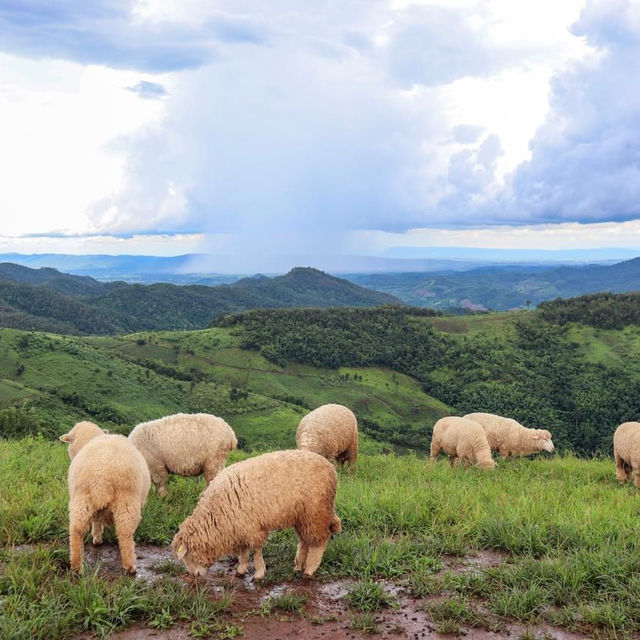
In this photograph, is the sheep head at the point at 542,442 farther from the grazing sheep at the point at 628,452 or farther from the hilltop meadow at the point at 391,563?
the grazing sheep at the point at 628,452

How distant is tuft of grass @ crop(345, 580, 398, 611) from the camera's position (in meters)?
5.63

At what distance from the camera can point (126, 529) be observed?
6.38 meters

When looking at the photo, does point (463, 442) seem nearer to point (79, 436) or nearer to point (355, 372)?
point (79, 436)

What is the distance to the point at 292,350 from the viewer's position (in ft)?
423

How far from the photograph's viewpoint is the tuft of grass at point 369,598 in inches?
222

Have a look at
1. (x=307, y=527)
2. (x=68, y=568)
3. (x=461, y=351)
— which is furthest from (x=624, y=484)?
(x=461, y=351)

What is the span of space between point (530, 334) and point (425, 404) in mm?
40658

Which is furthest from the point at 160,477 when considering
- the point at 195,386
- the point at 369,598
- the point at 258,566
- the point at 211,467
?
the point at 195,386

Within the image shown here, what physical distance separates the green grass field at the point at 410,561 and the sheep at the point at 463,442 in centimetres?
487

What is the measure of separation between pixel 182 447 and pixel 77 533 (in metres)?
3.85

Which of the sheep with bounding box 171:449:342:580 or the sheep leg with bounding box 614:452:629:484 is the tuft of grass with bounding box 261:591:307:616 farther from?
the sheep leg with bounding box 614:452:629:484

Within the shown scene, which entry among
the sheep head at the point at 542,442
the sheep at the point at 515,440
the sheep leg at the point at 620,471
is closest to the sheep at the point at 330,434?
the sheep at the point at 515,440

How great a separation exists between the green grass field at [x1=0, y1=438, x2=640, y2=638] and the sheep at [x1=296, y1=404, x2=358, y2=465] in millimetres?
3779

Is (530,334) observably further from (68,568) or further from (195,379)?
(68,568)
